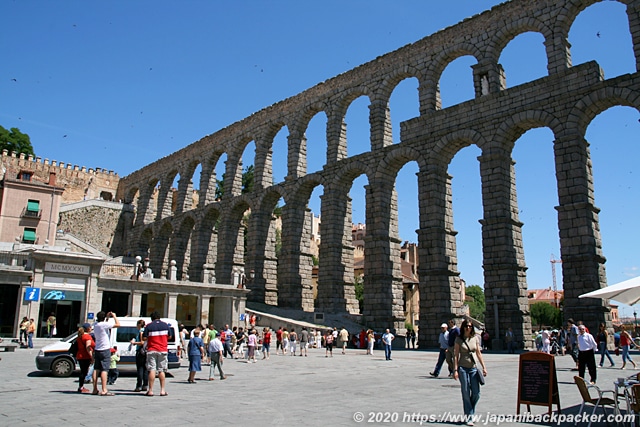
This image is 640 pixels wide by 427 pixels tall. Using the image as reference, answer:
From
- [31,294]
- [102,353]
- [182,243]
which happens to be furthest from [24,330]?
[182,243]

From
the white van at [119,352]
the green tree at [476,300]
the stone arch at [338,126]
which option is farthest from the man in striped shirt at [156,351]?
the green tree at [476,300]

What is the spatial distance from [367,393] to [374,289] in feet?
69.1

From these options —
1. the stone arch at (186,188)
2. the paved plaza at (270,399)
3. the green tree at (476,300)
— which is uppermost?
the stone arch at (186,188)

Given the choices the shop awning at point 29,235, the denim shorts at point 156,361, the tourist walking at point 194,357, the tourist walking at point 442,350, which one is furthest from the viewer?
the shop awning at point 29,235

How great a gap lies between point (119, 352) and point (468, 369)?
1057cm

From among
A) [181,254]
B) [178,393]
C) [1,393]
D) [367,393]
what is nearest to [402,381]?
[367,393]

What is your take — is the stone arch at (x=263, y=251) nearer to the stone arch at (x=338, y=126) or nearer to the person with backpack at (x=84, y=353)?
the stone arch at (x=338, y=126)

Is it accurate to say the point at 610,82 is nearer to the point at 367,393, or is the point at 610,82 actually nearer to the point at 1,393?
the point at 367,393

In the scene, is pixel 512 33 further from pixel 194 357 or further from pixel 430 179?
pixel 194 357

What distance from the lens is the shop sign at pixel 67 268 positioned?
24141 mm

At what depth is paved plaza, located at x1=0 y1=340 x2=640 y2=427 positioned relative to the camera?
8547 millimetres

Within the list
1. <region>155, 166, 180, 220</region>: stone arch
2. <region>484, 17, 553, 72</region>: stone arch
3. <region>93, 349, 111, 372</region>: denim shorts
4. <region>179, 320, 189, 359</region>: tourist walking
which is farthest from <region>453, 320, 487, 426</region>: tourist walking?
<region>155, 166, 180, 220</region>: stone arch

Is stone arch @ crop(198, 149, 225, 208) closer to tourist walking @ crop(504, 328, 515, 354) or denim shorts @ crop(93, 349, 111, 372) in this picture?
tourist walking @ crop(504, 328, 515, 354)

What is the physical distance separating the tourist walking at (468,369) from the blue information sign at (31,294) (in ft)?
68.5
